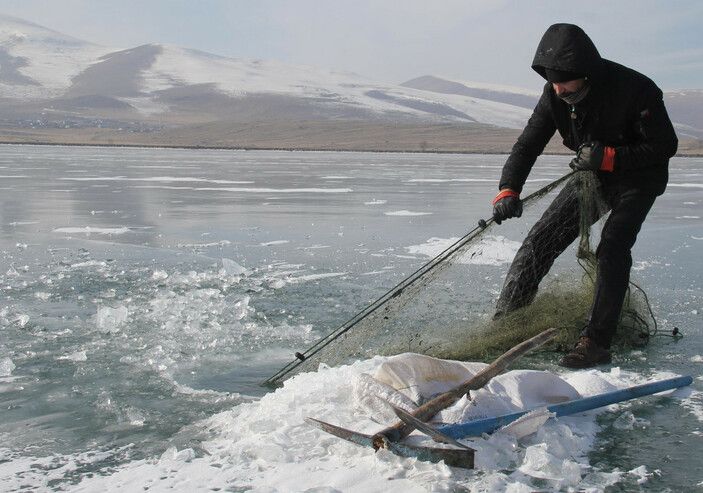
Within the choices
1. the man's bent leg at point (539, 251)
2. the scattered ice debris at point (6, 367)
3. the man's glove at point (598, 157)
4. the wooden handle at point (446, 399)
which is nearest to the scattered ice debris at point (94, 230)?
the scattered ice debris at point (6, 367)

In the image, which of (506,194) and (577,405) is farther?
(506,194)

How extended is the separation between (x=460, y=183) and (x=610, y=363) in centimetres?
1622

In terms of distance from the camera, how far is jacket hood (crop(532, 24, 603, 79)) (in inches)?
155

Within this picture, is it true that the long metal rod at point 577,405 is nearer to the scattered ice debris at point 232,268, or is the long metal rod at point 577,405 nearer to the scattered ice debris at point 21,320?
the scattered ice debris at point 21,320

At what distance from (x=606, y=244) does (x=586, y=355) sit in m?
0.63

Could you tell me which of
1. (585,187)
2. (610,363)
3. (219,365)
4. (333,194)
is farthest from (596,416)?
(333,194)

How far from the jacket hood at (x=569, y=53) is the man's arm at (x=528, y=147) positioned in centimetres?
48

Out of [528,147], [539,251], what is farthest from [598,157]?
[539,251]

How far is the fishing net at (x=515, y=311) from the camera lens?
4.21 metres

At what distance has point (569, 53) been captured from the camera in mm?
3930

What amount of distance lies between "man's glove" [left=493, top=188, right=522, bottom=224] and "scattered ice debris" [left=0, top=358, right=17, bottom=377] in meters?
2.75

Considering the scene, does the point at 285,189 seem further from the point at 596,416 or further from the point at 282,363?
the point at 596,416

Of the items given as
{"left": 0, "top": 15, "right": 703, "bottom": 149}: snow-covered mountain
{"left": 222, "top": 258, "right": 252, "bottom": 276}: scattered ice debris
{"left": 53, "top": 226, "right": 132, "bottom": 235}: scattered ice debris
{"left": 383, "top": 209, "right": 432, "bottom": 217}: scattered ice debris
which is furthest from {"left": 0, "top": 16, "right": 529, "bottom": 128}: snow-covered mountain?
{"left": 222, "top": 258, "right": 252, "bottom": 276}: scattered ice debris

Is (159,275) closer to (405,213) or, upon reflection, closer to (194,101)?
(405,213)
